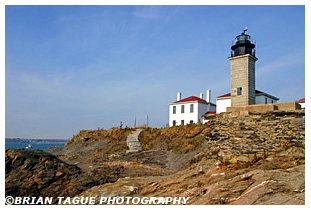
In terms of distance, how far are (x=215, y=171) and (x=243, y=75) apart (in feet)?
37.6

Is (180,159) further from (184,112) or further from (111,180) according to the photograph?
(184,112)

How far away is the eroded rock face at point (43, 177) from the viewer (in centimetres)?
850

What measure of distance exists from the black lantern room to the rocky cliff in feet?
30.1

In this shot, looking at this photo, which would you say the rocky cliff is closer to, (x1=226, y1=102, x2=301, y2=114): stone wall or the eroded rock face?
the eroded rock face

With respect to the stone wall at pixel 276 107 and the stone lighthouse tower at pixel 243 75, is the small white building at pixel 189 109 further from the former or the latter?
the stone wall at pixel 276 107

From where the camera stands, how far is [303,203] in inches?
192

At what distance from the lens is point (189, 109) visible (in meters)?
24.6

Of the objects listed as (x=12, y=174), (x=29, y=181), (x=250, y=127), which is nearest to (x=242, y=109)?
(x=250, y=127)

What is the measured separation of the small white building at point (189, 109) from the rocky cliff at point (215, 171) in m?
12.1

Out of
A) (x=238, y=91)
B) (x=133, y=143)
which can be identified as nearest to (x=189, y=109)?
(x=238, y=91)

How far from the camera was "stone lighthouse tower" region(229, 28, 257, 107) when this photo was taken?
16.9 metres

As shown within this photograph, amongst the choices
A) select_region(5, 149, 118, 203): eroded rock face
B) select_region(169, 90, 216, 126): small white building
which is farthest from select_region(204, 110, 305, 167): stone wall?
select_region(169, 90, 216, 126): small white building
